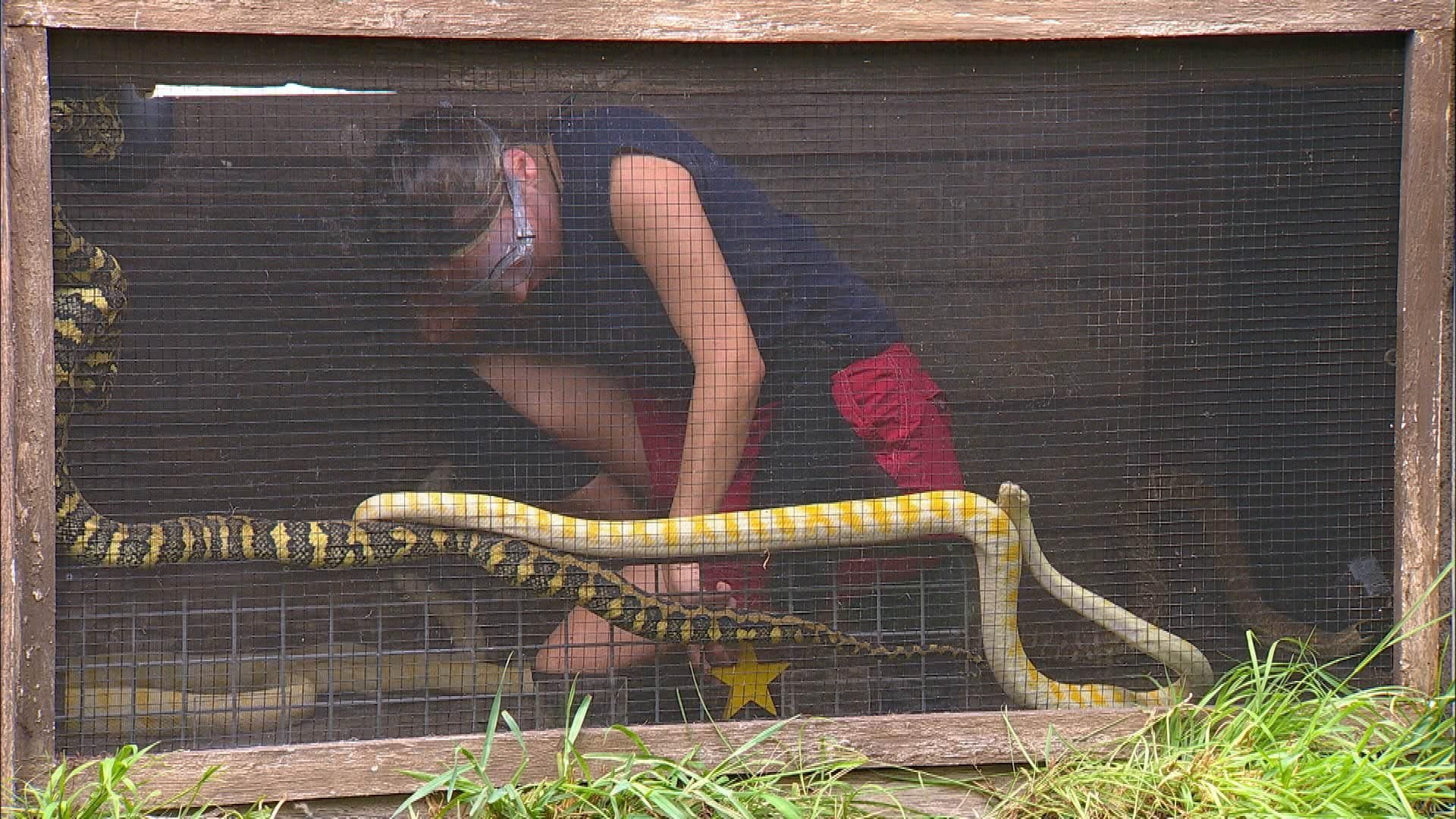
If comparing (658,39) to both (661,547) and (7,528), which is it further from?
(7,528)

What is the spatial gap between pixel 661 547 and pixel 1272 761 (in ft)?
3.62

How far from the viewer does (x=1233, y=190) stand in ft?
7.00

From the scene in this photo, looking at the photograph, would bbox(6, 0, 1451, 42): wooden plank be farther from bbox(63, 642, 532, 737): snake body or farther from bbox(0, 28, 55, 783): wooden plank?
bbox(63, 642, 532, 737): snake body

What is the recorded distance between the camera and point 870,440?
222 cm

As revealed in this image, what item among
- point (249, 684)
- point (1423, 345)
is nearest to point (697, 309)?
point (249, 684)

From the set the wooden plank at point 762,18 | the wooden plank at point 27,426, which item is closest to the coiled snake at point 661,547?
the wooden plank at point 27,426

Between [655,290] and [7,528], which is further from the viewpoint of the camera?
[655,290]

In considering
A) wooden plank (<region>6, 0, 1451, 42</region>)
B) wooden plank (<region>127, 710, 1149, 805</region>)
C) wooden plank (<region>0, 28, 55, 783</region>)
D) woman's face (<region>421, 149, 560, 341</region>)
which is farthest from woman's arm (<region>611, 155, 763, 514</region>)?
wooden plank (<region>0, 28, 55, 783</region>)

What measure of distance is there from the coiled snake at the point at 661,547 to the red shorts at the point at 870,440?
0.04m

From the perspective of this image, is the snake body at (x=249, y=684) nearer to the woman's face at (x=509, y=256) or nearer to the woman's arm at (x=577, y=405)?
the woman's arm at (x=577, y=405)

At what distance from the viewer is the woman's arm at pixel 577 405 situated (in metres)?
2.08

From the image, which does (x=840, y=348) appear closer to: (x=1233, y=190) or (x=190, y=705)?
(x=1233, y=190)

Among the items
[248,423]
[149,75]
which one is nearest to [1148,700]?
[248,423]

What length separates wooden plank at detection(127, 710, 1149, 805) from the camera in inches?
76.5
